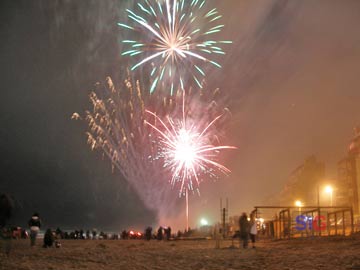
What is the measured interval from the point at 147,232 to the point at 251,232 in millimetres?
20980

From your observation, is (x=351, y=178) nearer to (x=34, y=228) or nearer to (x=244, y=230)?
(x=244, y=230)

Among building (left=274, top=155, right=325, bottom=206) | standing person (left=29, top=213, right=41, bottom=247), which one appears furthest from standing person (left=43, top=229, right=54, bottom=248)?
building (left=274, top=155, right=325, bottom=206)

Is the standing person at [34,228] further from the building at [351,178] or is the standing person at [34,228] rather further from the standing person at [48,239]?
the building at [351,178]

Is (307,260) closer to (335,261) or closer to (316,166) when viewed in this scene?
(335,261)

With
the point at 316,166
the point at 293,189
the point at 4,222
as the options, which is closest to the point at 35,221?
the point at 4,222

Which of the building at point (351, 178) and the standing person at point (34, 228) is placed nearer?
the standing person at point (34, 228)

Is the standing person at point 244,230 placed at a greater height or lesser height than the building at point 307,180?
lesser

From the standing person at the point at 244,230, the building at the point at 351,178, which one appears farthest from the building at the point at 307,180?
the standing person at the point at 244,230

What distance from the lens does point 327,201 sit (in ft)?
283

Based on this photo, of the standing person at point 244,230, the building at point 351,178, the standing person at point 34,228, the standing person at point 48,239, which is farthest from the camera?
the building at point 351,178

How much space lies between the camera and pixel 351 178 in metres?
73.8

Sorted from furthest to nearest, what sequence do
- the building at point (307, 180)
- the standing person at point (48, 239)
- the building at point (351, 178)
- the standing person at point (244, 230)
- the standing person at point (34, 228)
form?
1. the building at point (307, 180)
2. the building at point (351, 178)
3. the standing person at point (34, 228)
4. the standing person at point (48, 239)
5. the standing person at point (244, 230)

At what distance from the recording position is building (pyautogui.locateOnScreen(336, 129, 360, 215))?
70.1 m

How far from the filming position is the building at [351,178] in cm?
7010
